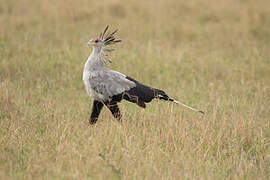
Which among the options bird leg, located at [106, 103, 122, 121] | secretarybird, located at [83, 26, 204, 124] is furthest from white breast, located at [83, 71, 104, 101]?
bird leg, located at [106, 103, 122, 121]

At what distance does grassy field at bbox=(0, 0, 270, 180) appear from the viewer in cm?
389

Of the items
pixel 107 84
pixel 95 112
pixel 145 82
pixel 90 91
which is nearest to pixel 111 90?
pixel 107 84

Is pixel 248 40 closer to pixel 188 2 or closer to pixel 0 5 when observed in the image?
pixel 188 2

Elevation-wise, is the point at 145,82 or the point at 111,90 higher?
the point at 111,90

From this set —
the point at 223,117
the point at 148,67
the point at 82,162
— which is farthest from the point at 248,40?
the point at 82,162

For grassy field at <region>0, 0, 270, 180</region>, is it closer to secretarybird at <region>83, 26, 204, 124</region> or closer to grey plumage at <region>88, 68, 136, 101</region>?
secretarybird at <region>83, 26, 204, 124</region>

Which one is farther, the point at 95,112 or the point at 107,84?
the point at 95,112

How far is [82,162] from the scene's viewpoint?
3.71 metres

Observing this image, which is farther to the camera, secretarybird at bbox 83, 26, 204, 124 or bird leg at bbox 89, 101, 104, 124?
bird leg at bbox 89, 101, 104, 124

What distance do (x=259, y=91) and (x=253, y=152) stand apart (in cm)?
198

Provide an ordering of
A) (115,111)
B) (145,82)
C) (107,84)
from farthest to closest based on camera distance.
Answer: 1. (145,82)
2. (115,111)
3. (107,84)

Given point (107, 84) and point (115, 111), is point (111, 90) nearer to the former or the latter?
point (107, 84)

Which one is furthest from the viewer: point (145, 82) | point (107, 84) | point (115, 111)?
point (145, 82)

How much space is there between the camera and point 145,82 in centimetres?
686
